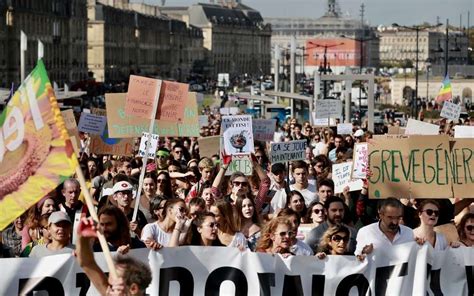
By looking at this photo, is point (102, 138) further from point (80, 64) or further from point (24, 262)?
point (80, 64)

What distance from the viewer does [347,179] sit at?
1237 cm

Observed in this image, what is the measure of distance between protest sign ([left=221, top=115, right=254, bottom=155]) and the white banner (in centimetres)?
480

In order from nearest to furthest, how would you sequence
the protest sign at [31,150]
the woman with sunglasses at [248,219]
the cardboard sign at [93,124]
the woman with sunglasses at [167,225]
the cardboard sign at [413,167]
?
1. the protest sign at [31,150]
2. the woman with sunglasses at [167,225]
3. the woman with sunglasses at [248,219]
4. the cardboard sign at [413,167]
5. the cardboard sign at [93,124]

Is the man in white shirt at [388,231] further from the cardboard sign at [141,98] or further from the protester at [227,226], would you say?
the cardboard sign at [141,98]

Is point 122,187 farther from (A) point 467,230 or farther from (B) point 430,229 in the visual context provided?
(A) point 467,230

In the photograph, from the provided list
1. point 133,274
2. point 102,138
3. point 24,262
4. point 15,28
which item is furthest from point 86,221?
point 15,28

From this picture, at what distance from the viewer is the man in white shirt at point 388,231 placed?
8.92 meters

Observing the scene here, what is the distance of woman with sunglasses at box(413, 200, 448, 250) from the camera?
912cm

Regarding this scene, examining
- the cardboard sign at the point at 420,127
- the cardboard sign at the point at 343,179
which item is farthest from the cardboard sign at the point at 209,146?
the cardboard sign at the point at 343,179

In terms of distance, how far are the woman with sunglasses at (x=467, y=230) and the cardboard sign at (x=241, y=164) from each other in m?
4.36

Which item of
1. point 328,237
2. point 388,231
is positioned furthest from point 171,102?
point 328,237

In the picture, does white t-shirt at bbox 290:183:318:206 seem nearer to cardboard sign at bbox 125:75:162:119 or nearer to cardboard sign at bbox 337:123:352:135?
cardboard sign at bbox 125:75:162:119

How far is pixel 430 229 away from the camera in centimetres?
925

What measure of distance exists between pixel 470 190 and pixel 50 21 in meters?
92.1
